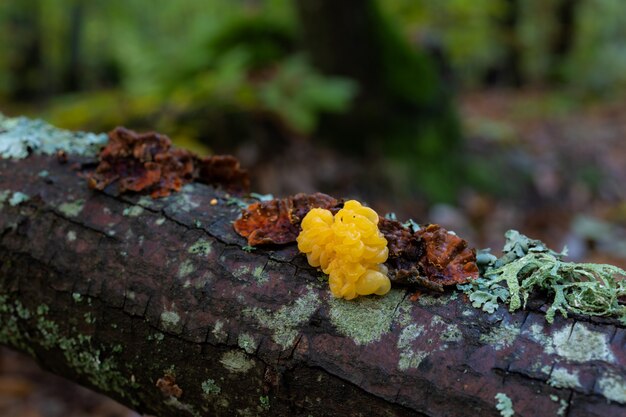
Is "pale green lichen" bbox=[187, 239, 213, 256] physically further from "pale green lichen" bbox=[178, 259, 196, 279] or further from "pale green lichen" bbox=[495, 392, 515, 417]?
"pale green lichen" bbox=[495, 392, 515, 417]

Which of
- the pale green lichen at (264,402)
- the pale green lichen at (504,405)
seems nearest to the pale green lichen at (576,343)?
the pale green lichen at (504,405)

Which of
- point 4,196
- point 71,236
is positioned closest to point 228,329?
point 71,236

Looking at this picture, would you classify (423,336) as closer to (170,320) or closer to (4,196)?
(170,320)

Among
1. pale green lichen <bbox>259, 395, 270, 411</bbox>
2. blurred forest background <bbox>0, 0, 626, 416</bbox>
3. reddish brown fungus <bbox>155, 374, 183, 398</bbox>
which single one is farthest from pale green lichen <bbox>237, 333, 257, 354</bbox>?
blurred forest background <bbox>0, 0, 626, 416</bbox>

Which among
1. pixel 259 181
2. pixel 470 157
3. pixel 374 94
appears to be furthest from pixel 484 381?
pixel 470 157

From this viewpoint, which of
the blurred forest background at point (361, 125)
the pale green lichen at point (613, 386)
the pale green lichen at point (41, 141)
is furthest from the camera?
the blurred forest background at point (361, 125)

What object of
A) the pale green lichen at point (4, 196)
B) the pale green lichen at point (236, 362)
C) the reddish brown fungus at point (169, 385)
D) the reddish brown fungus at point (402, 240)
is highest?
the reddish brown fungus at point (402, 240)

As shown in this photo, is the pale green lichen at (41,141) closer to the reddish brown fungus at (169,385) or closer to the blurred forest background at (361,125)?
the reddish brown fungus at (169,385)
